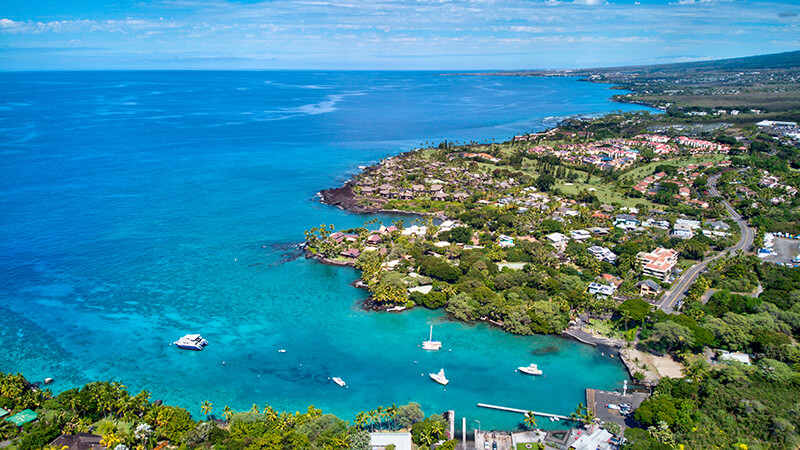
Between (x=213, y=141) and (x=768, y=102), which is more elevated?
(x=768, y=102)

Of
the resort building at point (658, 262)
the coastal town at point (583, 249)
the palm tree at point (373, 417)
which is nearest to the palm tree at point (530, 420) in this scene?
the coastal town at point (583, 249)

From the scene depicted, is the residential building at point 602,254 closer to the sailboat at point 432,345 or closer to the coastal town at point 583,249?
the coastal town at point 583,249

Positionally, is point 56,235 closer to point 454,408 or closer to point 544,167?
point 454,408

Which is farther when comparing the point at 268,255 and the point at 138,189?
the point at 138,189

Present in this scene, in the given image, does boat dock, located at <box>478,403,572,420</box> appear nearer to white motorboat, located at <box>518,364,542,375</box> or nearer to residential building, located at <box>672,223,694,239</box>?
white motorboat, located at <box>518,364,542,375</box>

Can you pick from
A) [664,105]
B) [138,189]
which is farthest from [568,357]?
[664,105]

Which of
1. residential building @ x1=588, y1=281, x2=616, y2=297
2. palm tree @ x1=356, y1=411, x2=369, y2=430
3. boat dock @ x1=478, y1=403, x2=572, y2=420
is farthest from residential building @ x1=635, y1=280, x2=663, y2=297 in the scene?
palm tree @ x1=356, y1=411, x2=369, y2=430
